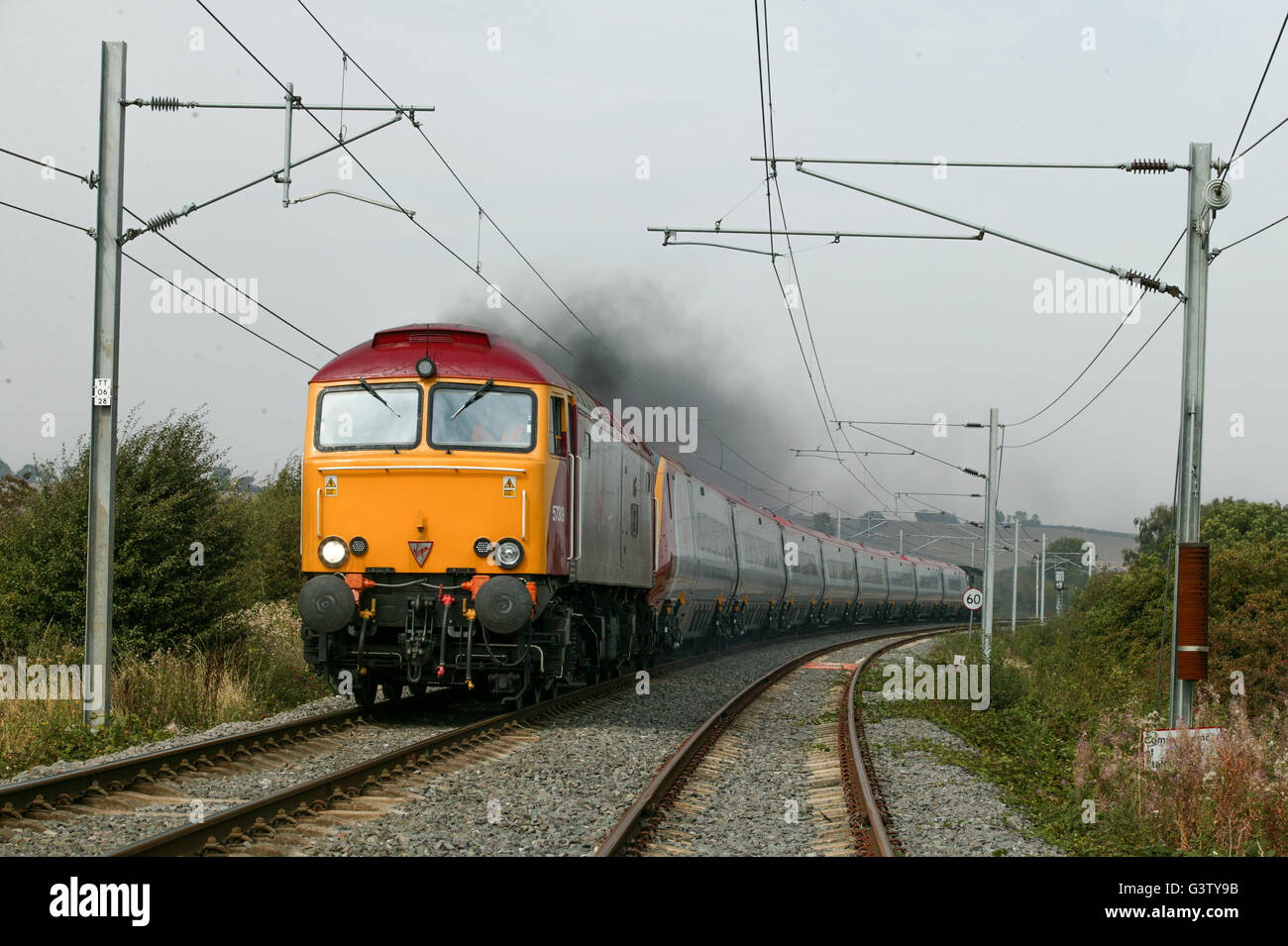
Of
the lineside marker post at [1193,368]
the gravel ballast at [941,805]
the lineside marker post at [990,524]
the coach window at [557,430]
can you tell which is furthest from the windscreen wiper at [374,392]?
the lineside marker post at [990,524]

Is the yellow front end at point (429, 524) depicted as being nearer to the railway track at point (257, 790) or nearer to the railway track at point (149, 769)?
the railway track at point (257, 790)

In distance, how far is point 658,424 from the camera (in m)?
31.1

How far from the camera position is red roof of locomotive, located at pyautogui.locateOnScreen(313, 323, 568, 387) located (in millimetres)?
13062

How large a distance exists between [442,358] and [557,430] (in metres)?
1.39

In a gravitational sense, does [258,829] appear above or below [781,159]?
below

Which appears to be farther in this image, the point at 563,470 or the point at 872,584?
the point at 872,584

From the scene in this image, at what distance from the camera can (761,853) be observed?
26.1 feet

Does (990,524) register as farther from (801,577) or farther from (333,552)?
(333,552)

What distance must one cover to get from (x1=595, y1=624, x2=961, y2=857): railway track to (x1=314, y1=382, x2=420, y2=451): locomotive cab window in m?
4.23

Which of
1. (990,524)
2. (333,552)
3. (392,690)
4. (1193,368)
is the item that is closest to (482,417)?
(333,552)

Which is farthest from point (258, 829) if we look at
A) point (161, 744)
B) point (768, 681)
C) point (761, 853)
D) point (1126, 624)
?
point (1126, 624)

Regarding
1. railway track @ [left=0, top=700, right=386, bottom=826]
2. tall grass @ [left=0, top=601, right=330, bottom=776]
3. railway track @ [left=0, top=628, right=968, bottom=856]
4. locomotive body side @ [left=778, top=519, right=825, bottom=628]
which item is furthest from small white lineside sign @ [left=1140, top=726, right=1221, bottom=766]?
locomotive body side @ [left=778, top=519, right=825, bottom=628]
